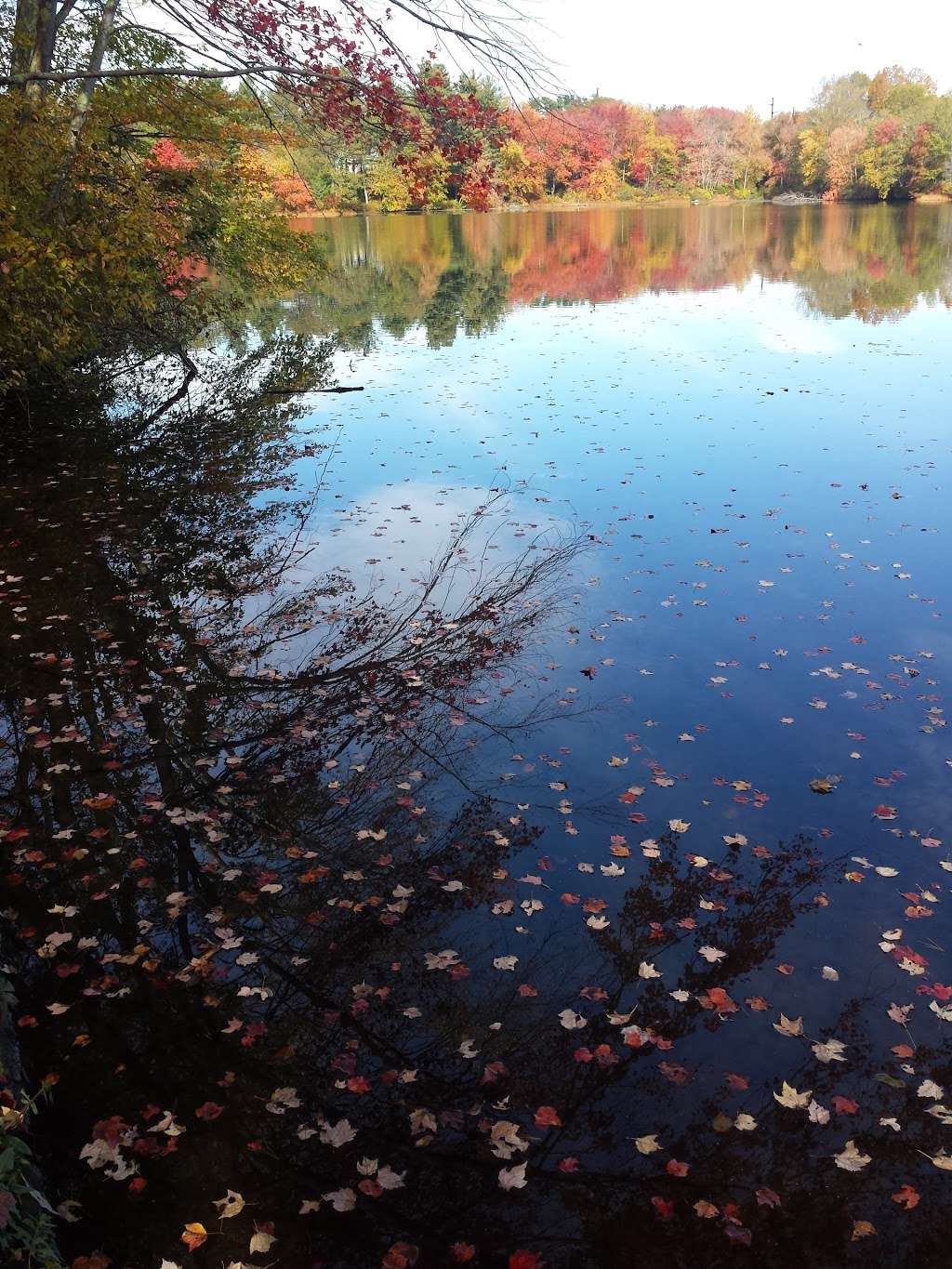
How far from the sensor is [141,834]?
6055 mm

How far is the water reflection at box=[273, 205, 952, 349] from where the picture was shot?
93.5 feet

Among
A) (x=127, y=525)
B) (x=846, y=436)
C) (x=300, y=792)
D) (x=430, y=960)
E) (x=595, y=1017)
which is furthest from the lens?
(x=846, y=436)

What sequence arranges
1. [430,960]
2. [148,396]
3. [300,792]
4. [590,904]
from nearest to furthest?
[430,960] → [590,904] → [300,792] → [148,396]

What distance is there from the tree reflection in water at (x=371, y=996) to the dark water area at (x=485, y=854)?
2 cm

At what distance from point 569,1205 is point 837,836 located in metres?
3.09

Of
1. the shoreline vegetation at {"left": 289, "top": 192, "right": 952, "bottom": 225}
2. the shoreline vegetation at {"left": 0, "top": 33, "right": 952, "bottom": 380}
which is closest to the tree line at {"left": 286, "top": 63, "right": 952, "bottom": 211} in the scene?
the shoreline vegetation at {"left": 289, "top": 192, "right": 952, "bottom": 225}

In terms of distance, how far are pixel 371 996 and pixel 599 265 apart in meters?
42.7

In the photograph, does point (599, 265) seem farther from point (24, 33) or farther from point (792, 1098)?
point (792, 1098)

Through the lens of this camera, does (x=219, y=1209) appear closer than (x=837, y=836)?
Yes

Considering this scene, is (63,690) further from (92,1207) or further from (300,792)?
(92,1207)

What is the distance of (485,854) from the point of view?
229 inches

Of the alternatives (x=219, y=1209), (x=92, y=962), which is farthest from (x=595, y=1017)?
(x=92, y=962)

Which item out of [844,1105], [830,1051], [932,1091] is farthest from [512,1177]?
[932,1091]

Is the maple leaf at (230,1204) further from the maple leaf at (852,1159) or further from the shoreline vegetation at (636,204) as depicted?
the shoreline vegetation at (636,204)
